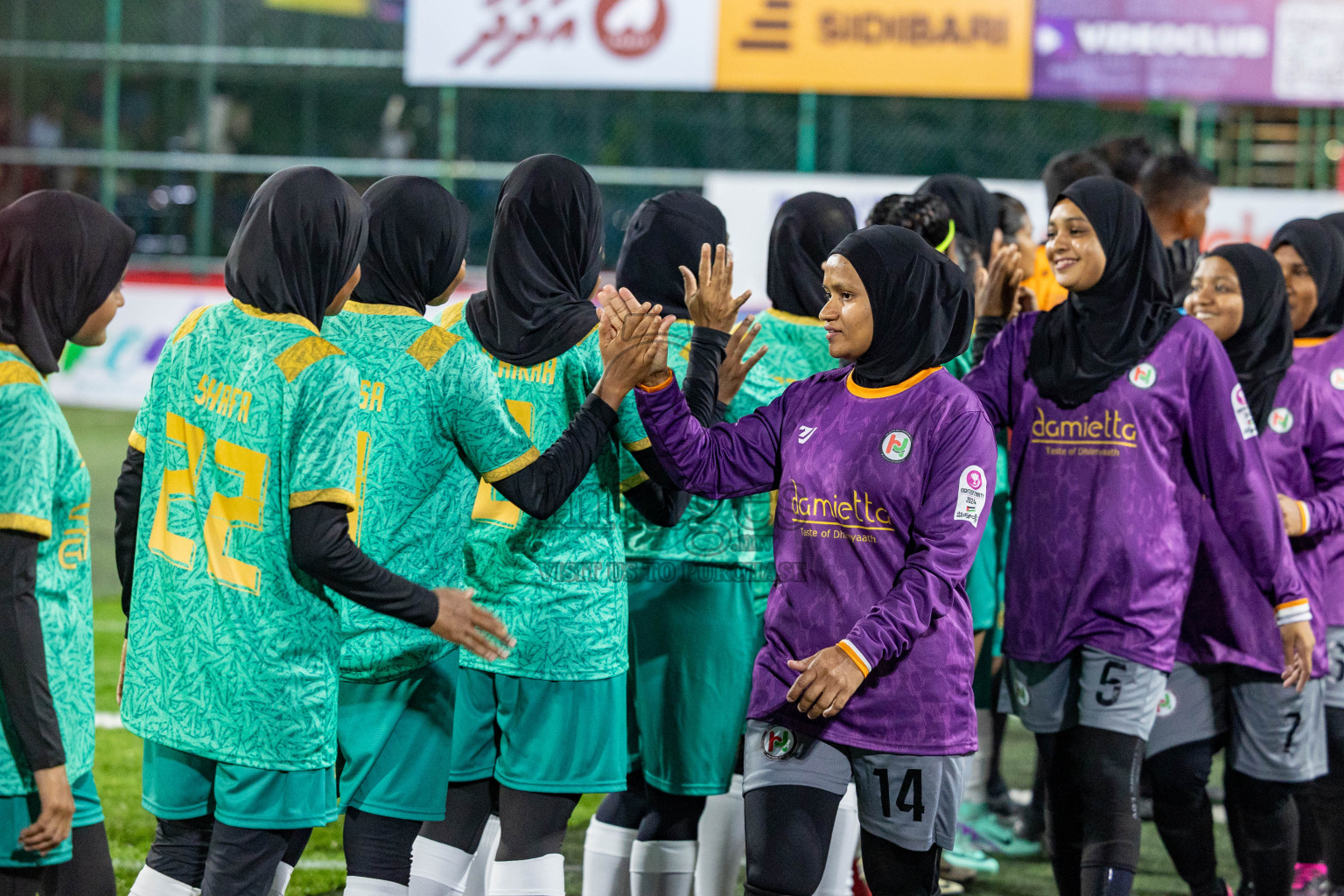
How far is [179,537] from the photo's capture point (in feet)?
9.09

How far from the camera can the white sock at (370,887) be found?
310 cm

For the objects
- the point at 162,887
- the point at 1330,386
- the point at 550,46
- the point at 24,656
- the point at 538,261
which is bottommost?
the point at 162,887

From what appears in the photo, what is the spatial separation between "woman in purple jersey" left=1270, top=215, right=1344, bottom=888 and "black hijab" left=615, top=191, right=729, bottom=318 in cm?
190

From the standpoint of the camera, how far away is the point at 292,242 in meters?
2.73

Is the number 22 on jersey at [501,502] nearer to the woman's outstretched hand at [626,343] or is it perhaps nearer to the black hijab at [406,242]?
the woman's outstretched hand at [626,343]

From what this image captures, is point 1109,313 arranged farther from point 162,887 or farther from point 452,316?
point 162,887

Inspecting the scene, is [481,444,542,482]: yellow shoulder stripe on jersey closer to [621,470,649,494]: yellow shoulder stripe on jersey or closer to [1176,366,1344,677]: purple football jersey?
[621,470,649,494]: yellow shoulder stripe on jersey

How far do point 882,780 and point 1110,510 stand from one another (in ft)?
3.26

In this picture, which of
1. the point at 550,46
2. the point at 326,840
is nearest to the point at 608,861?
the point at 326,840

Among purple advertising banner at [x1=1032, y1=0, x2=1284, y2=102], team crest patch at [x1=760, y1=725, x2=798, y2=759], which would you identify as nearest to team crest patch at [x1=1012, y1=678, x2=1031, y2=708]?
team crest patch at [x1=760, y1=725, x2=798, y2=759]

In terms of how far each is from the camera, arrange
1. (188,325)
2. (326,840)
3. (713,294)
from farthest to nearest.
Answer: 1. (326,840)
2. (713,294)
3. (188,325)

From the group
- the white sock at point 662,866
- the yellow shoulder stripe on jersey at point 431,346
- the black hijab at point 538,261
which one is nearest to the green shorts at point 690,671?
the white sock at point 662,866

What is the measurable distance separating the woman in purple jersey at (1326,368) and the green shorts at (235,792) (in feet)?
9.78

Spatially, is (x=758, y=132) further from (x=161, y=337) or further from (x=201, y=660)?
(x=201, y=660)
